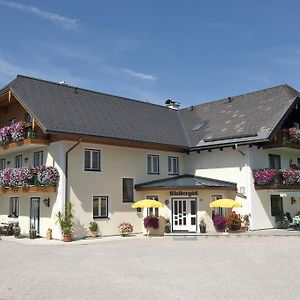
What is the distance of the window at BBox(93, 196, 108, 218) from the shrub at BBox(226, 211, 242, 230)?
6873mm

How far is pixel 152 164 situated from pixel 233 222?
6423mm

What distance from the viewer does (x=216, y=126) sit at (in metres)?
28.4

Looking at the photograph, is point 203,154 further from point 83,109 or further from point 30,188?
point 30,188

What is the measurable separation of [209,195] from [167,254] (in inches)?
349

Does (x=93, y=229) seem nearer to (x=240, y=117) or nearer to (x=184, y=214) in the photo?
(x=184, y=214)

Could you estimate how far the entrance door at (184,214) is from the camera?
79.3 ft

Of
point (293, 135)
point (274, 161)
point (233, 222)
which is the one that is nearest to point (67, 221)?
point (233, 222)

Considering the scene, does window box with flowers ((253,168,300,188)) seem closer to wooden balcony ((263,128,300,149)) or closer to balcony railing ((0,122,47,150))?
wooden balcony ((263,128,300,149))

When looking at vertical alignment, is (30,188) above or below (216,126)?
below

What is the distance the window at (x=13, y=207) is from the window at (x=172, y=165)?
392 inches

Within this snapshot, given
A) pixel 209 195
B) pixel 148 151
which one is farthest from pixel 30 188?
pixel 209 195

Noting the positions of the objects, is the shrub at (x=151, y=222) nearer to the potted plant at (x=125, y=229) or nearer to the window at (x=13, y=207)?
the potted plant at (x=125, y=229)

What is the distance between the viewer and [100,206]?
23594 mm

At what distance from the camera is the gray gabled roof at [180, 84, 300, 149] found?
25.1m
